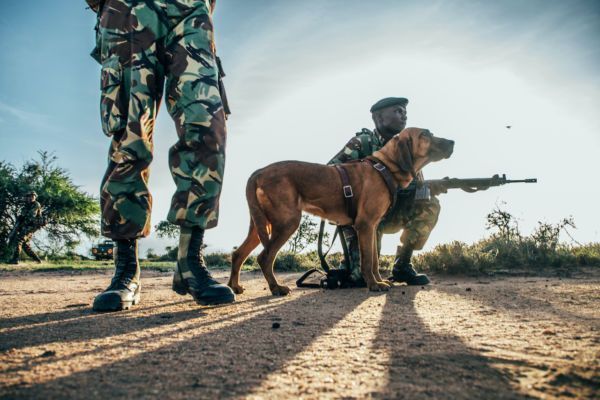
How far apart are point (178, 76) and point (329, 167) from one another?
207 centimetres

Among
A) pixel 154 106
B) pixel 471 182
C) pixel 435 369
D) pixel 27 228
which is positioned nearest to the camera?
pixel 435 369

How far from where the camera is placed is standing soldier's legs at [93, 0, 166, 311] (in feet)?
7.63

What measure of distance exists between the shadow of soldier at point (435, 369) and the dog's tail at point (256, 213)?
7.15ft

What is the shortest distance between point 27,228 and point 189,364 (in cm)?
1863

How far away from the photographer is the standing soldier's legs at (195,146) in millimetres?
2266

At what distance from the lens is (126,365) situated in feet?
3.31

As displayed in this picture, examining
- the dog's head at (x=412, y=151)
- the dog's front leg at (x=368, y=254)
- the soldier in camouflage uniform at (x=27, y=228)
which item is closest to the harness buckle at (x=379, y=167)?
the dog's head at (x=412, y=151)

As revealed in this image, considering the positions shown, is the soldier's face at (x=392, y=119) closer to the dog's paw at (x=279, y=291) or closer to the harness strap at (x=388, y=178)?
the harness strap at (x=388, y=178)

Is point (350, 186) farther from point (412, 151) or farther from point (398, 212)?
point (398, 212)

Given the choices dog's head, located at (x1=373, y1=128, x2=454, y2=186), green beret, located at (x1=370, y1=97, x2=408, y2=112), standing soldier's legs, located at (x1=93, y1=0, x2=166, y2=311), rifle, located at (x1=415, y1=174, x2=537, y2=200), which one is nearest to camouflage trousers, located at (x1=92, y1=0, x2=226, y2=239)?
standing soldier's legs, located at (x1=93, y1=0, x2=166, y2=311)

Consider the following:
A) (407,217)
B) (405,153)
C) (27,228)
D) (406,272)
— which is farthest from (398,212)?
(27,228)

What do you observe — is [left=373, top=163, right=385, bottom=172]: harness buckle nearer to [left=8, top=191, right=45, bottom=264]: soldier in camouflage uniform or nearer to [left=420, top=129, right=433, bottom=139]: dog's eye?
[left=420, top=129, right=433, bottom=139]: dog's eye

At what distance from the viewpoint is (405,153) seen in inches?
165

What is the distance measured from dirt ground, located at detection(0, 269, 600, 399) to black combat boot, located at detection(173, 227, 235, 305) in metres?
0.23
